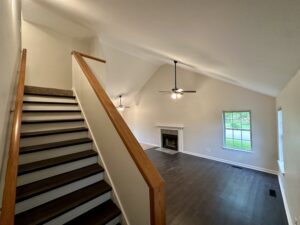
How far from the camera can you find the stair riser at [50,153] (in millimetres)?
1678

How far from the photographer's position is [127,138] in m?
1.42

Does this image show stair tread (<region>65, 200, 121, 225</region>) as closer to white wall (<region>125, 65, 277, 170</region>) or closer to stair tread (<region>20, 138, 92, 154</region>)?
stair tread (<region>20, 138, 92, 154</region>)

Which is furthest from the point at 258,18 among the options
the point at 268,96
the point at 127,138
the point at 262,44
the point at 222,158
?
the point at 222,158

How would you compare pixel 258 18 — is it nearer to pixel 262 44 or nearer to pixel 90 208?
pixel 262 44

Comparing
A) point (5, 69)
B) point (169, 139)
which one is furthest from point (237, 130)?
point (5, 69)

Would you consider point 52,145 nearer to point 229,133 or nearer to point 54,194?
point 54,194

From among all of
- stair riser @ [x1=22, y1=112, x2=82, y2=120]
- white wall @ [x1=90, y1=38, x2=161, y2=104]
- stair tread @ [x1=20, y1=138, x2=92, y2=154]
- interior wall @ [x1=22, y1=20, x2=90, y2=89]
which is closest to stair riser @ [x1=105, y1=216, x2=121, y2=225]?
stair tread @ [x1=20, y1=138, x2=92, y2=154]

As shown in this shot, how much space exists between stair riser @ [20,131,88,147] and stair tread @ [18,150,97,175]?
13.1 inches

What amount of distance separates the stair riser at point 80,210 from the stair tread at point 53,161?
0.53 metres

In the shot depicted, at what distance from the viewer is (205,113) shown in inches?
226

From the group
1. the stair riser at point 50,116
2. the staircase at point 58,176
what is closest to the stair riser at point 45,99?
the staircase at point 58,176

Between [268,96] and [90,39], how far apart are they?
548cm

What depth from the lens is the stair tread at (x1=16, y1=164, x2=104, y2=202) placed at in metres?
1.36

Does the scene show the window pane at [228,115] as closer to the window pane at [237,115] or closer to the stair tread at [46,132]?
the window pane at [237,115]
